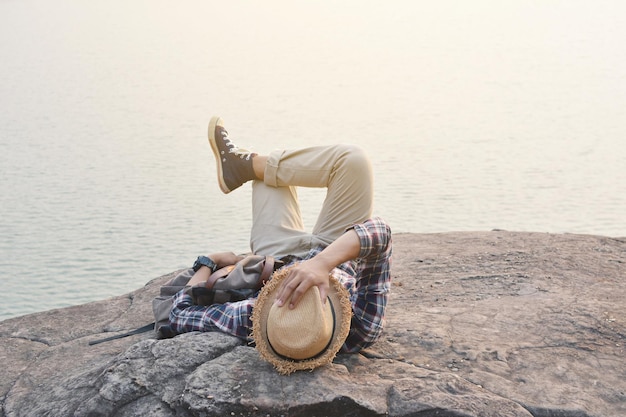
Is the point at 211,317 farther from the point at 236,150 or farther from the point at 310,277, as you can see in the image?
the point at 236,150

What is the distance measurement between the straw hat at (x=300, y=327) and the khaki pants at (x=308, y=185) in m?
0.67

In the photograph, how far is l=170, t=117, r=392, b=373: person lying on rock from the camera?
2.22m

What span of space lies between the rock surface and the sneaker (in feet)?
2.41

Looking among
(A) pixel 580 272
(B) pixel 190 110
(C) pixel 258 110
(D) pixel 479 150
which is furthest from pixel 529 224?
(B) pixel 190 110

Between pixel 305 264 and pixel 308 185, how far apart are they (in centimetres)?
89

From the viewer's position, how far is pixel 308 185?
121 inches

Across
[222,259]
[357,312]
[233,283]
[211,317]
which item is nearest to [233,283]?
[233,283]

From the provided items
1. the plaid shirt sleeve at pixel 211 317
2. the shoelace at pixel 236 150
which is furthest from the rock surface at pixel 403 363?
the shoelace at pixel 236 150

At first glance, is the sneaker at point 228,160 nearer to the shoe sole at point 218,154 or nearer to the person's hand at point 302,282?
the shoe sole at point 218,154

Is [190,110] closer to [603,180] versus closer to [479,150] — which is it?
[479,150]

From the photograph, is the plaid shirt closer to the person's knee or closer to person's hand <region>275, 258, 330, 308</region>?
person's hand <region>275, 258, 330, 308</region>

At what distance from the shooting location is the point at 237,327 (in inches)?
101

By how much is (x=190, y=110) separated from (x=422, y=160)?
2.78m

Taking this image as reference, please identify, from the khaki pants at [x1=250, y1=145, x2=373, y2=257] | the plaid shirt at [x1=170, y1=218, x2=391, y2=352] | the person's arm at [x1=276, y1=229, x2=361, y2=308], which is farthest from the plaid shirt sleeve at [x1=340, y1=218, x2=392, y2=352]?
the khaki pants at [x1=250, y1=145, x2=373, y2=257]
